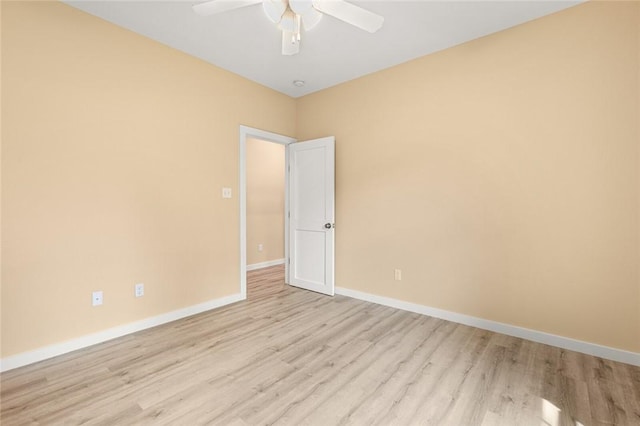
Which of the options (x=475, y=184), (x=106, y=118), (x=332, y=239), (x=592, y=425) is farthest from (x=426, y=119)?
(x=106, y=118)

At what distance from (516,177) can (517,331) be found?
140cm

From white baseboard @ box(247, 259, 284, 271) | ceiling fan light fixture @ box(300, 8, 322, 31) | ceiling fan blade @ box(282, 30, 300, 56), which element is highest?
ceiling fan light fixture @ box(300, 8, 322, 31)

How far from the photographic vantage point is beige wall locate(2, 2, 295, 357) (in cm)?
210

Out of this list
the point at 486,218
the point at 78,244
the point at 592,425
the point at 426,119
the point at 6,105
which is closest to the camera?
the point at 592,425

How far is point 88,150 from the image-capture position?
94.7 inches

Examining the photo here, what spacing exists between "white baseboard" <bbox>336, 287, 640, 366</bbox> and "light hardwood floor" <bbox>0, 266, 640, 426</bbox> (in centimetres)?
7

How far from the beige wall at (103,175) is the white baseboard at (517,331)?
201 cm

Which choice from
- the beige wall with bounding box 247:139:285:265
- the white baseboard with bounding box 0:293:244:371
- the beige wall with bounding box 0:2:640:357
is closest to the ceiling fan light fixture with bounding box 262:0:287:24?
the beige wall with bounding box 0:2:640:357

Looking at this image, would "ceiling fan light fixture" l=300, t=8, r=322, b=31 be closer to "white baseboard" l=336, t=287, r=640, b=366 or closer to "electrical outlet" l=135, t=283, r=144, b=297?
"electrical outlet" l=135, t=283, r=144, b=297

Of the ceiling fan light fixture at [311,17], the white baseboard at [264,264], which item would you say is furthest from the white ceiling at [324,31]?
the white baseboard at [264,264]

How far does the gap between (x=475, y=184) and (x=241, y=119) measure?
277 centimetres

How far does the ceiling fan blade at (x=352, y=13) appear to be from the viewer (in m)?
1.84

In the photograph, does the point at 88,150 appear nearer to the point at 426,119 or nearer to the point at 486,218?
the point at 426,119

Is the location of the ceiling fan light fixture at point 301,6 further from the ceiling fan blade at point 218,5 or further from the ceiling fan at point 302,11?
the ceiling fan blade at point 218,5
